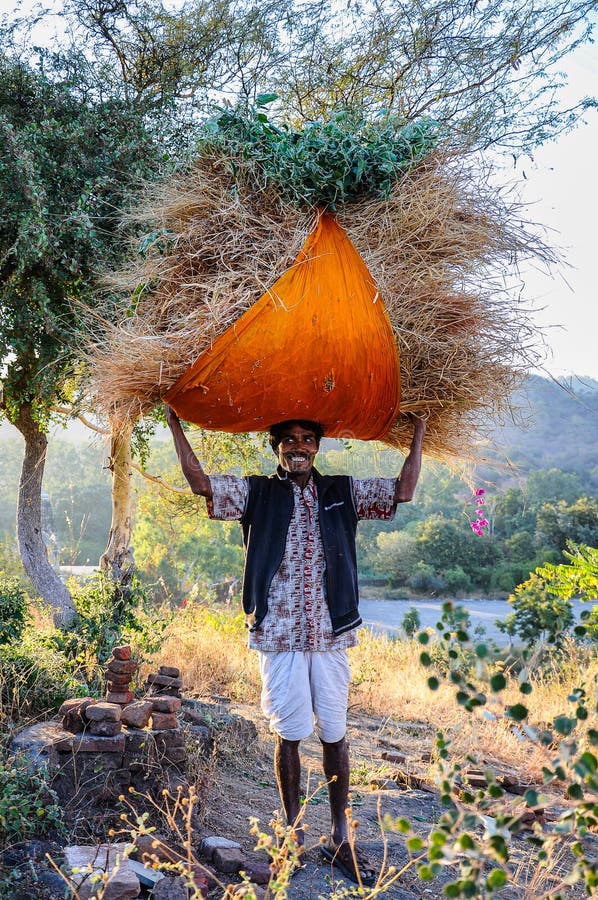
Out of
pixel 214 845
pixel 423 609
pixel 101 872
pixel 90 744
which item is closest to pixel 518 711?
pixel 101 872

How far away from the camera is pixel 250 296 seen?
2.92 metres

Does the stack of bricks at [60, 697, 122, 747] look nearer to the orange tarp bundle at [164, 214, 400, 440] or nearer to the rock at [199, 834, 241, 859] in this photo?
the rock at [199, 834, 241, 859]

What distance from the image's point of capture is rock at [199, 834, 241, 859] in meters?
3.02

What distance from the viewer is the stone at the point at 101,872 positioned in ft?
8.31

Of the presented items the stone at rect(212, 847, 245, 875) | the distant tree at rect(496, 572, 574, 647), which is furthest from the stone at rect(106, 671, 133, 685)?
the distant tree at rect(496, 572, 574, 647)

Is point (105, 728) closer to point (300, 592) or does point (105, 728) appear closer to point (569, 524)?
point (300, 592)

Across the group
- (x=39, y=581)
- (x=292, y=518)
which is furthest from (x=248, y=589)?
(x=39, y=581)

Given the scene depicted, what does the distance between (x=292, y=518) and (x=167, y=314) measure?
0.98 m

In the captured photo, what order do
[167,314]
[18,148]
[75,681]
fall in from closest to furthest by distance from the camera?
[167,314] → [75,681] → [18,148]

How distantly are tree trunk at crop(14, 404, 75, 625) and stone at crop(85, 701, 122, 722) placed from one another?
3.55 meters

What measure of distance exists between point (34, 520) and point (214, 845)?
478 cm

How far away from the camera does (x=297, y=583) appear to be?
3184 mm

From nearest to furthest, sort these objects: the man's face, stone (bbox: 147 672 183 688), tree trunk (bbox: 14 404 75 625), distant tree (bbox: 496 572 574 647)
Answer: the man's face
stone (bbox: 147 672 183 688)
tree trunk (bbox: 14 404 75 625)
distant tree (bbox: 496 572 574 647)

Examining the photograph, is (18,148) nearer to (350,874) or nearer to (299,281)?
(299,281)
